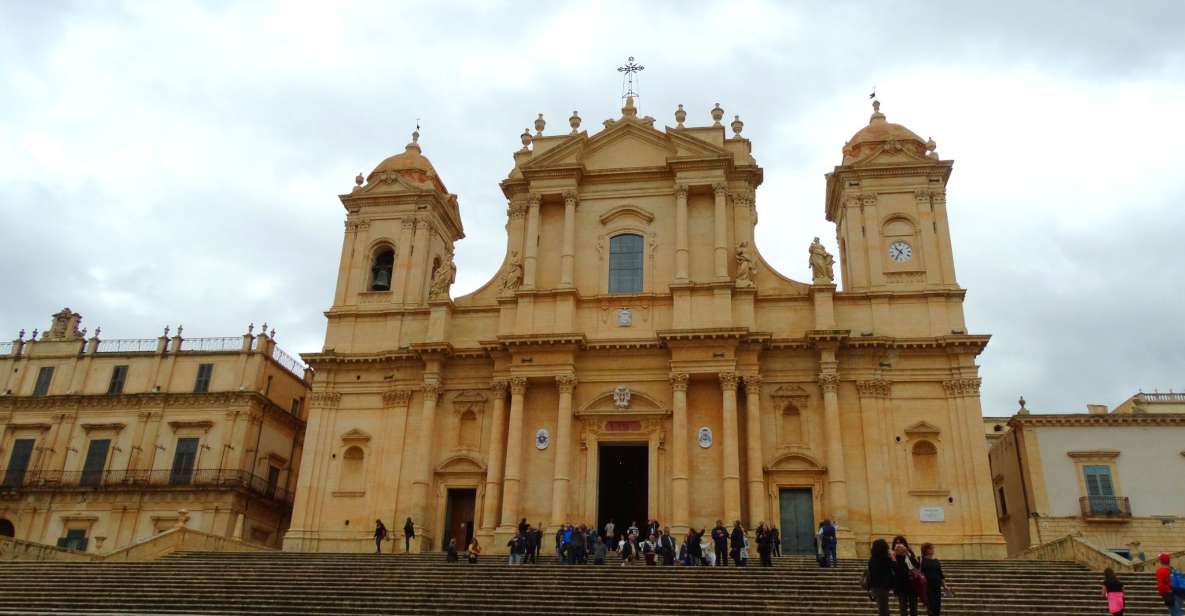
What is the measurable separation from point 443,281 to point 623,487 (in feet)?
30.3

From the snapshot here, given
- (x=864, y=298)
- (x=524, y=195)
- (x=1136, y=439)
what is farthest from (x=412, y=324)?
(x=1136, y=439)

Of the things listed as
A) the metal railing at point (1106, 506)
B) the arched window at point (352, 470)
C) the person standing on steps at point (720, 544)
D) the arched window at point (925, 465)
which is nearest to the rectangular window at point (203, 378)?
the arched window at point (352, 470)

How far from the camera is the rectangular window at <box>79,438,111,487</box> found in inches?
1382

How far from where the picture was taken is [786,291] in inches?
1127

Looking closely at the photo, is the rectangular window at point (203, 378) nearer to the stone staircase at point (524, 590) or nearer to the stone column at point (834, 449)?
the stone staircase at point (524, 590)

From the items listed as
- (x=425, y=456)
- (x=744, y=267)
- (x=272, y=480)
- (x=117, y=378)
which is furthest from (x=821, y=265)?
(x=117, y=378)

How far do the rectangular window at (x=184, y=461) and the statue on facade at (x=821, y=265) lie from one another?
80.5ft

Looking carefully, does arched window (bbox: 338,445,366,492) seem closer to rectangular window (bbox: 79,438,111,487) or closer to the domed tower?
the domed tower

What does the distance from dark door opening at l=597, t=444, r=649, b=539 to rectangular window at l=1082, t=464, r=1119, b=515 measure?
48.6 feet

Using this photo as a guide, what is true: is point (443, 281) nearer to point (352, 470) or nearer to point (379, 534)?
point (352, 470)

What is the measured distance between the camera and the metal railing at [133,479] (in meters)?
34.3

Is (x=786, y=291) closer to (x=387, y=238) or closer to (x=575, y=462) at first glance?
(x=575, y=462)

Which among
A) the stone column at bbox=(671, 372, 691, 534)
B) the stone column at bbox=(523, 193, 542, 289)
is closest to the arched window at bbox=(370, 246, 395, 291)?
the stone column at bbox=(523, 193, 542, 289)

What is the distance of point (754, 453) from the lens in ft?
86.1
